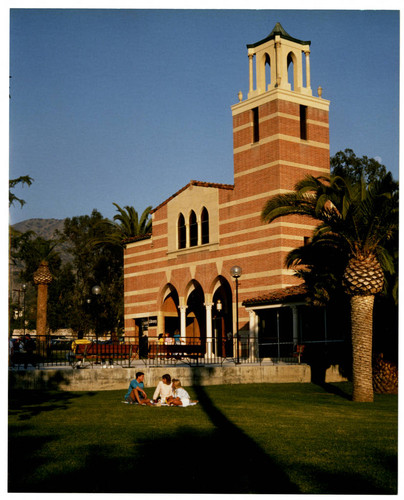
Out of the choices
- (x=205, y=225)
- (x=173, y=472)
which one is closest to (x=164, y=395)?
(x=173, y=472)

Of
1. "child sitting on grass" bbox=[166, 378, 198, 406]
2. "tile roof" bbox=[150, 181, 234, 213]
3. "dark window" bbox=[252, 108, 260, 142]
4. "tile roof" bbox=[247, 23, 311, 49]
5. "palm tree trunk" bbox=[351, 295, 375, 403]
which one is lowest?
"child sitting on grass" bbox=[166, 378, 198, 406]

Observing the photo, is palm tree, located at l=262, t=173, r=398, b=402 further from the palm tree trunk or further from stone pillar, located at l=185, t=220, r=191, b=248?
stone pillar, located at l=185, t=220, r=191, b=248

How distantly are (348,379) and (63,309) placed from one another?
43.6 m

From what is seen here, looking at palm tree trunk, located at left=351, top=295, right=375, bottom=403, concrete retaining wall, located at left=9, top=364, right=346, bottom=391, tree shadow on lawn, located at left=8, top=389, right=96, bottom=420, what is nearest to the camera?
tree shadow on lawn, located at left=8, top=389, right=96, bottom=420

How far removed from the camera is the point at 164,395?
16938 mm

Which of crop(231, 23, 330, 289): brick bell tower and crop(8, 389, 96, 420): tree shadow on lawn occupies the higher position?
crop(231, 23, 330, 289): brick bell tower

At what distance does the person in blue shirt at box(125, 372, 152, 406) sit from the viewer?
16922 millimetres

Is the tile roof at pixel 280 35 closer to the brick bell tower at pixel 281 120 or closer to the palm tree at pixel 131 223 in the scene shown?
the brick bell tower at pixel 281 120

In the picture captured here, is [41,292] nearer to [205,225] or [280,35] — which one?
[205,225]

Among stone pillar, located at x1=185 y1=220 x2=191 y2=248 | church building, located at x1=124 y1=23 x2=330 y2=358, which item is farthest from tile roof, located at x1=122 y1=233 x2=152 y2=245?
stone pillar, located at x1=185 y1=220 x2=191 y2=248

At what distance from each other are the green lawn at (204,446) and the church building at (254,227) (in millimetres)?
12762

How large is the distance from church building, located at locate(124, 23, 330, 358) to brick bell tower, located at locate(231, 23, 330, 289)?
0.05 meters

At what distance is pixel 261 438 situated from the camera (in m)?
11.8

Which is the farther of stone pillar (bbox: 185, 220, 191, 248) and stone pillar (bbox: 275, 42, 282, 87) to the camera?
stone pillar (bbox: 185, 220, 191, 248)
